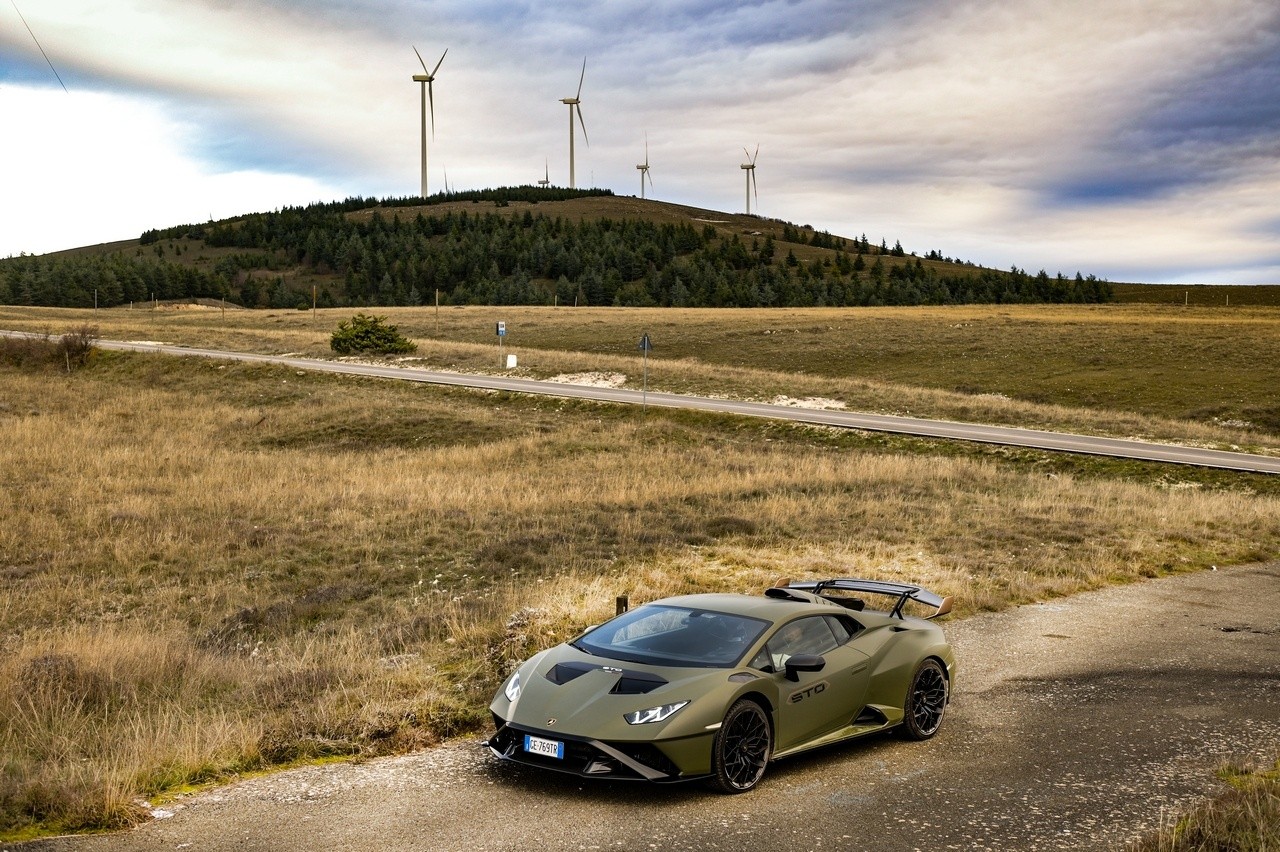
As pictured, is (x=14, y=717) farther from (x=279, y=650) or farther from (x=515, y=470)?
(x=515, y=470)

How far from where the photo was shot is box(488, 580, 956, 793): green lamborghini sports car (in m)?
8.26

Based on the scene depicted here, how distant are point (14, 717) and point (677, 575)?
9.48 meters

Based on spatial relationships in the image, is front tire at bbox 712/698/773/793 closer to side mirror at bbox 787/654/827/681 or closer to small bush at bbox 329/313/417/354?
side mirror at bbox 787/654/827/681

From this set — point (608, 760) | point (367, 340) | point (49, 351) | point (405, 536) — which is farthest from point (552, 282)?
point (608, 760)

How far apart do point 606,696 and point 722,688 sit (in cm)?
89

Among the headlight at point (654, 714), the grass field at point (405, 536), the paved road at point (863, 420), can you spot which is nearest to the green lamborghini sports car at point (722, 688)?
the headlight at point (654, 714)

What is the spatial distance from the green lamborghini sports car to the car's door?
1 centimetres

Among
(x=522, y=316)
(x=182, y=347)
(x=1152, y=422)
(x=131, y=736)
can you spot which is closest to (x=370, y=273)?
(x=522, y=316)

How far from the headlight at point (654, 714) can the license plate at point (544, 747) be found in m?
0.55

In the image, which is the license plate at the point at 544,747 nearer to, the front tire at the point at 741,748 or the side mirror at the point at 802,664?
the front tire at the point at 741,748

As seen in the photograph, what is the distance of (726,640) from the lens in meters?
9.12

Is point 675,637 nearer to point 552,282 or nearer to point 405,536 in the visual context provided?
point 405,536

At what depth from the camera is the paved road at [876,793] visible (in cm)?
776

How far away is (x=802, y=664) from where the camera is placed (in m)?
8.84
